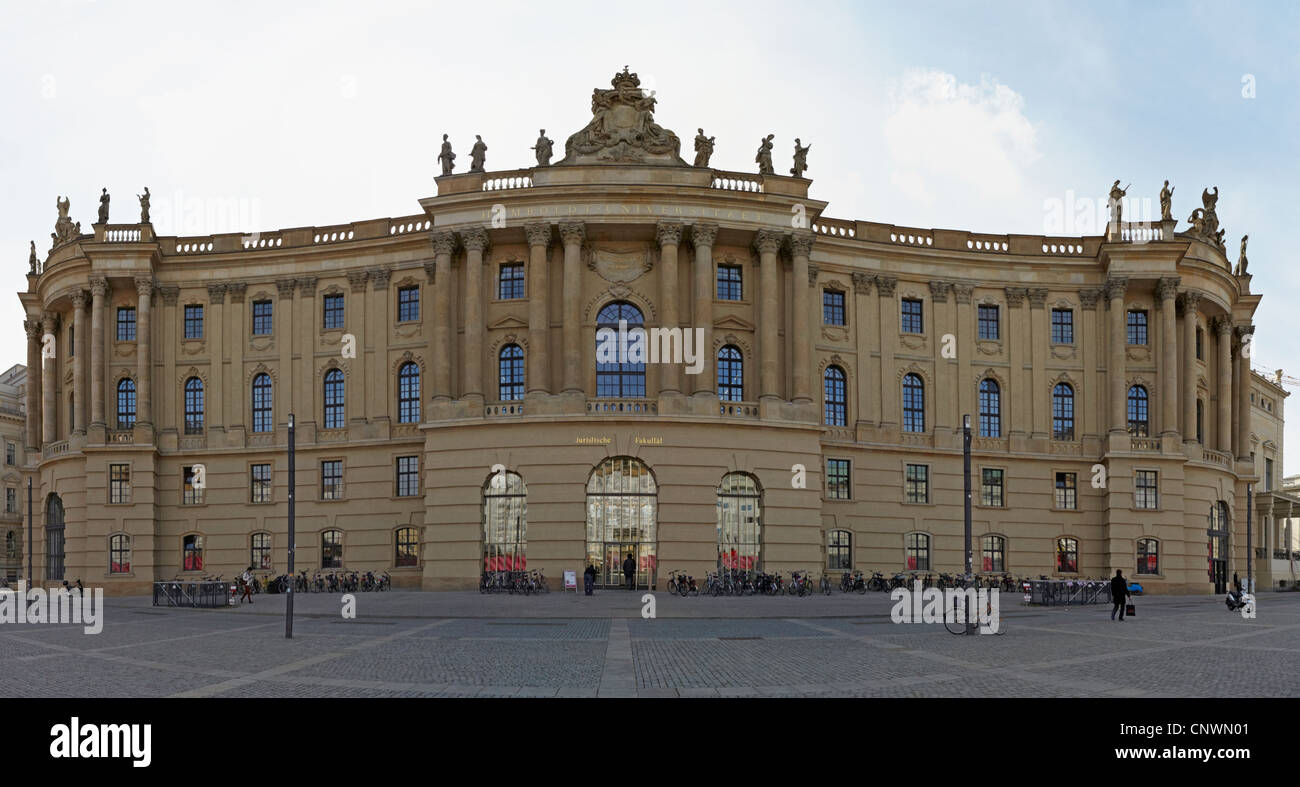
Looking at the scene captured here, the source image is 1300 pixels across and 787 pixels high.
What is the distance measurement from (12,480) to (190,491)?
53.6 m

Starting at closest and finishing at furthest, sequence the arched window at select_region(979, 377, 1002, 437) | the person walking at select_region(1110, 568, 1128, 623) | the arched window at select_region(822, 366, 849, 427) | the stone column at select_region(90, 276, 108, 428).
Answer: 1. the person walking at select_region(1110, 568, 1128, 623)
2. the arched window at select_region(822, 366, 849, 427)
3. the stone column at select_region(90, 276, 108, 428)
4. the arched window at select_region(979, 377, 1002, 437)

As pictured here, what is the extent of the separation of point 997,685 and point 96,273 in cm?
5794

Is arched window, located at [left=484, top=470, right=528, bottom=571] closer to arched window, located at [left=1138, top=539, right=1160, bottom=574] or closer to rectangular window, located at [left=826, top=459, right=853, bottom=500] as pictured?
rectangular window, located at [left=826, top=459, right=853, bottom=500]

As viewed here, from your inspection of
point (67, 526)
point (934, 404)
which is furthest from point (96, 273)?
point (934, 404)

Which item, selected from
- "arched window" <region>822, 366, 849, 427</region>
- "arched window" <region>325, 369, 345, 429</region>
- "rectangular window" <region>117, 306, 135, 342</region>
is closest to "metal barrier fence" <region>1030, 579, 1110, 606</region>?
"arched window" <region>822, 366, 849, 427</region>

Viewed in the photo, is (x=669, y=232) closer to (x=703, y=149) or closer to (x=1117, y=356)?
(x=703, y=149)

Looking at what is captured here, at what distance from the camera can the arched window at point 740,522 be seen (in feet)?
175

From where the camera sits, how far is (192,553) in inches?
2445

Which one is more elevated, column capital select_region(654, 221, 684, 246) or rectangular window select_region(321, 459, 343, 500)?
column capital select_region(654, 221, 684, 246)

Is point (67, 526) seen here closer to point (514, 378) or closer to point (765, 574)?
point (514, 378)

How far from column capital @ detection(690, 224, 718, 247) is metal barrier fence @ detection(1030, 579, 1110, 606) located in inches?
842

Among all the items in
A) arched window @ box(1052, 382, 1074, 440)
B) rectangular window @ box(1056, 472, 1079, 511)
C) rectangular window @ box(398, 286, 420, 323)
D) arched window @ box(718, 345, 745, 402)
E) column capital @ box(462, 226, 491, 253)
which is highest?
column capital @ box(462, 226, 491, 253)

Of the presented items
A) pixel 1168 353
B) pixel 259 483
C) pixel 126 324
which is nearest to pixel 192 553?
pixel 259 483

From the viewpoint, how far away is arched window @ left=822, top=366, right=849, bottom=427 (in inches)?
2379
